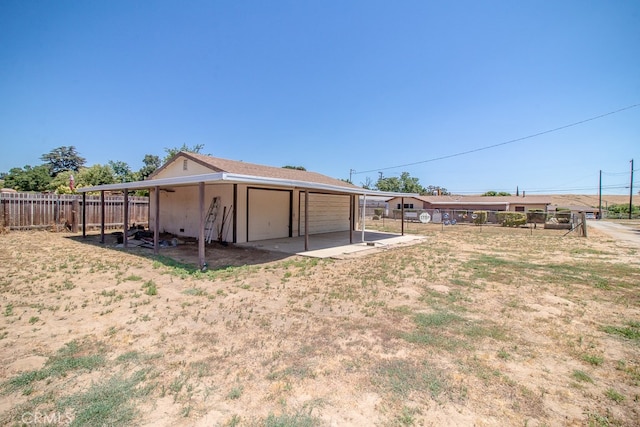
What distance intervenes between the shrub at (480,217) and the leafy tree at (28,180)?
51784mm

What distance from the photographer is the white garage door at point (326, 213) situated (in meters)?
13.9

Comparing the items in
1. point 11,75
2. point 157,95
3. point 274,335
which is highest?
point 157,95

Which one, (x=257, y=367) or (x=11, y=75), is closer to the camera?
(x=257, y=367)

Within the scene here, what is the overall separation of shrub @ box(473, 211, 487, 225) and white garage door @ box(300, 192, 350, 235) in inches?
644

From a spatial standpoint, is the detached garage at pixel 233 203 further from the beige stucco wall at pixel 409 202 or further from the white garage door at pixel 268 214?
the beige stucco wall at pixel 409 202

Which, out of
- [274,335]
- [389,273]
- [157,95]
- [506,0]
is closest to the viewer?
[274,335]

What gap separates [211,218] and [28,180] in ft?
139

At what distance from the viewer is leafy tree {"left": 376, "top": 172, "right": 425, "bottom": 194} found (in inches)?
2345

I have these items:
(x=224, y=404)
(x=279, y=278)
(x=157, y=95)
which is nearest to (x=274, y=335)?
(x=224, y=404)

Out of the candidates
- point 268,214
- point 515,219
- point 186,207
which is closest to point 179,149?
point 186,207

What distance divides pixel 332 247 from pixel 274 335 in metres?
6.90

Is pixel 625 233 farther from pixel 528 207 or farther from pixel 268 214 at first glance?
pixel 268 214

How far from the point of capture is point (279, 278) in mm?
6316

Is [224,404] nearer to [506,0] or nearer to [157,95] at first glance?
[506,0]
